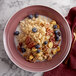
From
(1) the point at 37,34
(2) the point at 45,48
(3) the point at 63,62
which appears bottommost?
(3) the point at 63,62

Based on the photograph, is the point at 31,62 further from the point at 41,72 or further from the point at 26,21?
the point at 26,21

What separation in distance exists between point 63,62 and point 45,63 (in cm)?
A: 22

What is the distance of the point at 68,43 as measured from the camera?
1.32m

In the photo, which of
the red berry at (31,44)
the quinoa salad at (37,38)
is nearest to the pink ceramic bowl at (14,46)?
the quinoa salad at (37,38)

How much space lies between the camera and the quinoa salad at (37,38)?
123cm

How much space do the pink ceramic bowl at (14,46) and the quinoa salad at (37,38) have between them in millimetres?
37

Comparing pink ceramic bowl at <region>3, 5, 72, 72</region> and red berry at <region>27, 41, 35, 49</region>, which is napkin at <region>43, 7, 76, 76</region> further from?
red berry at <region>27, 41, 35, 49</region>

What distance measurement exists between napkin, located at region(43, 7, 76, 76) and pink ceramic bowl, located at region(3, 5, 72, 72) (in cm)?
11

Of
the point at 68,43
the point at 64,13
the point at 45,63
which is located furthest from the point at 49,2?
the point at 45,63

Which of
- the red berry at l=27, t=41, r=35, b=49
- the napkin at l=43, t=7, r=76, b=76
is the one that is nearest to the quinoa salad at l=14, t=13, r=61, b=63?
the red berry at l=27, t=41, r=35, b=49

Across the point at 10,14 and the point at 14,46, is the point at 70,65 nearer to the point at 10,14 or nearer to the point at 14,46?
the point at 14,46

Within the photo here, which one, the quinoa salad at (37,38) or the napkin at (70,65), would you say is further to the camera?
the napkin at (70,65)

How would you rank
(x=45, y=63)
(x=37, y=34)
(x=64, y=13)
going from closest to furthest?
(x=37, y=34), (x=45, y=63), (x=64, y=13)

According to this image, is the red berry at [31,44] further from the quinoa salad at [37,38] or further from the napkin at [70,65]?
the napkin at [70,65]
